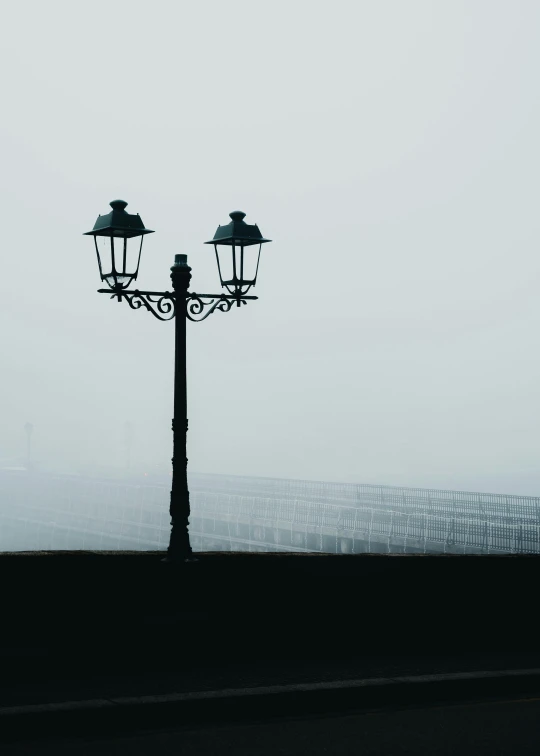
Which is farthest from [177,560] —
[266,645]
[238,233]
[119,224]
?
[238,233]

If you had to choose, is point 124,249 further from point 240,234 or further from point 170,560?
point 170,560

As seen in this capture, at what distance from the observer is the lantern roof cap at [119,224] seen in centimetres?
1134

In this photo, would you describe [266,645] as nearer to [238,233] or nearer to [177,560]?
[177,560]

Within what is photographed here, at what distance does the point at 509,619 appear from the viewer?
12141 mm

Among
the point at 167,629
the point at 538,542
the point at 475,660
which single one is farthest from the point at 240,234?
the point at 538,542

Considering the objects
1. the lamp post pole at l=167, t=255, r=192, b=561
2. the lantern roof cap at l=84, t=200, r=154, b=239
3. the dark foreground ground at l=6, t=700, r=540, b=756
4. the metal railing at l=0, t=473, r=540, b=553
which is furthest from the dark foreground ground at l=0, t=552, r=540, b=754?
the metal railing at l=0, t=473, r=540, b=553

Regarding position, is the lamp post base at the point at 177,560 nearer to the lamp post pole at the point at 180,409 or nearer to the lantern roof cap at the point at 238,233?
the lamp post pole at the point at 180,409

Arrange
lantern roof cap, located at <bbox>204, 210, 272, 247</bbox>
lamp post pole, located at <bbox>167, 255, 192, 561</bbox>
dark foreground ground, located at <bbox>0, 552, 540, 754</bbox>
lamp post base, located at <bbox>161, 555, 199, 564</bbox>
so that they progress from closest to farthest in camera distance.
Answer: dark foreground ground, located at <bbox>0, 552, 540, 754</bbox>, lamp post base, located at <bbox>161, 555, 199, 564</bbox>, lamp post pole, located at <bbox>167, 255, 192, 561</bbox>, lantern roof cap, located at <bbox>204, 210, 272, 247</bbox>

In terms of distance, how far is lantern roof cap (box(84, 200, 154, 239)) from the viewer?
37.2ft

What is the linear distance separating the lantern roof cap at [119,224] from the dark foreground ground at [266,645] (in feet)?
11.9

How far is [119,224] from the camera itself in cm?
1132

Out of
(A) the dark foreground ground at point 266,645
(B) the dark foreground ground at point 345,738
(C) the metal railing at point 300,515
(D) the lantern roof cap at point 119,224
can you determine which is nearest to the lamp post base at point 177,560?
(A) the dark foreground ground at point 266,645

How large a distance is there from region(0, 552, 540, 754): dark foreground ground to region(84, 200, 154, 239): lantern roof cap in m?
3.64

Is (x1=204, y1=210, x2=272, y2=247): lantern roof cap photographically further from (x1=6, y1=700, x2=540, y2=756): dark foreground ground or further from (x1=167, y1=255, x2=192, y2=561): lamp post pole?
(x1=6, y1=700, x2=540, y2=756): dark foreground ground
